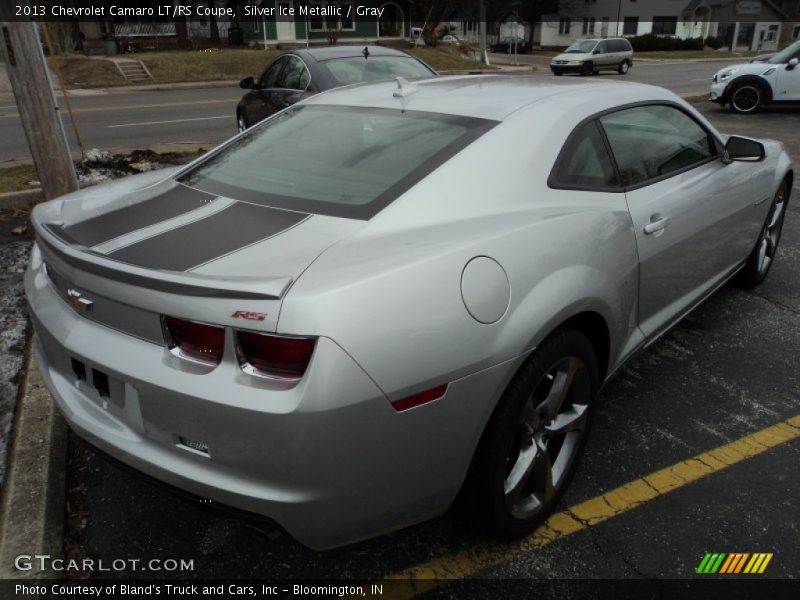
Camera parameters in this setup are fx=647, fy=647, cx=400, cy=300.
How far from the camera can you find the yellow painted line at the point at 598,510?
2.27m

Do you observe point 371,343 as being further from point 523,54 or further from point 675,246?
point 523,54

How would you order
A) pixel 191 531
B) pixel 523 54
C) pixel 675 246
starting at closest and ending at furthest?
pixel 191 531, pixel 675 246, pixel 523 54

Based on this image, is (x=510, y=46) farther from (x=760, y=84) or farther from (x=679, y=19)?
(x=760, y=84)

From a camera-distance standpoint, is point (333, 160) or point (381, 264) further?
point (333, 160)

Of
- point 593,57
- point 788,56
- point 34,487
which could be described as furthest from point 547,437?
point 593,57

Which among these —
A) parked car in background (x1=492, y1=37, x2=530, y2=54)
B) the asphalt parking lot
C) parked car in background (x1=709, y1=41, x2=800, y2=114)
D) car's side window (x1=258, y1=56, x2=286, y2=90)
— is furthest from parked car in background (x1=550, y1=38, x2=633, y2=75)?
the asphalt parking lot

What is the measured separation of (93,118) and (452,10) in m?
34.7

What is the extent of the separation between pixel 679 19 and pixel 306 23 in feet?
126

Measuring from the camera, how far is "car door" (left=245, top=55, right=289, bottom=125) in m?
8.02

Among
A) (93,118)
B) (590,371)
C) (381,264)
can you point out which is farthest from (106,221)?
(93,118)

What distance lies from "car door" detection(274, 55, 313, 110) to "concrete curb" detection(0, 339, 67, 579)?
17.1ft

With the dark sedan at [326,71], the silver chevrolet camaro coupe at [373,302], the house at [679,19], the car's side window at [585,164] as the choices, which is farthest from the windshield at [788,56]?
the house at [679,19]

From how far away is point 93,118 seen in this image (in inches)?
571

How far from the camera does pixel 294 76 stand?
7.87m
